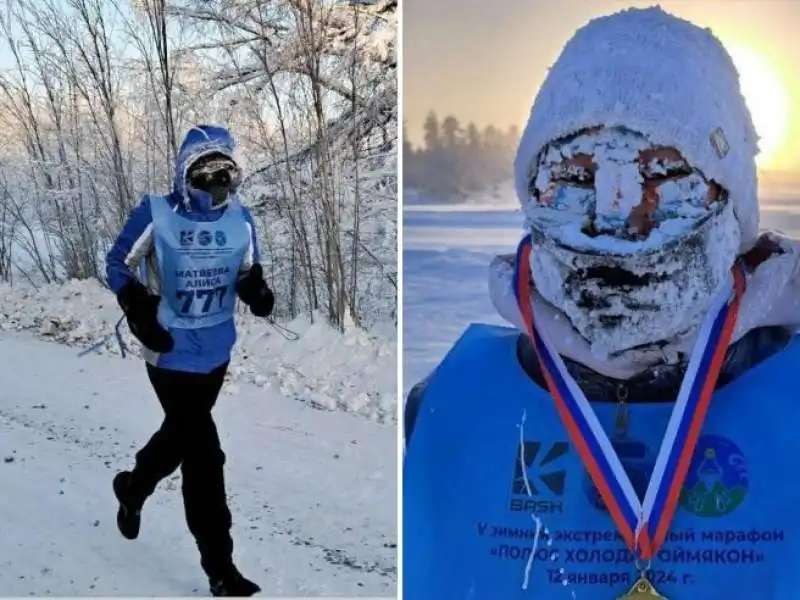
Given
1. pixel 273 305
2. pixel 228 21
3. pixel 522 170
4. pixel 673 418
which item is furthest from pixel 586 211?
pixel 228 21

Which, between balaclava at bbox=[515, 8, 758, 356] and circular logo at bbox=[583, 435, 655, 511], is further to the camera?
circular logo at bbox=[583, 435, 655, 511]

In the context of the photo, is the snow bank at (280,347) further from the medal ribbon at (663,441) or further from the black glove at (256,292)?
the medal ribbon at (663,441)

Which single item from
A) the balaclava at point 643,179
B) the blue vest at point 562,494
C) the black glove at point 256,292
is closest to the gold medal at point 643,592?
the blue vest at point 562,494

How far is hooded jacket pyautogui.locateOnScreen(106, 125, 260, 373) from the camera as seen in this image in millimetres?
2057

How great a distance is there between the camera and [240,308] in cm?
209

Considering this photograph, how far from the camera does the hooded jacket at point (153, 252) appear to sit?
2057mm

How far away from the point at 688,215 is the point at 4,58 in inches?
55.6

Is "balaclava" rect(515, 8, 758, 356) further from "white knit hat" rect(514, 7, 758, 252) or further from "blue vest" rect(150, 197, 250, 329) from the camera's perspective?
"blue vest" rect(150, 197, 250, 329)

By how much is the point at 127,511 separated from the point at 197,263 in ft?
1.75

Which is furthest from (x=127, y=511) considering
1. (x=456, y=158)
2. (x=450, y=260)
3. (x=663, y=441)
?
(x=663, y=441)

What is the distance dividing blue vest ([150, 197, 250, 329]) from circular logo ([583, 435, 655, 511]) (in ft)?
2.65

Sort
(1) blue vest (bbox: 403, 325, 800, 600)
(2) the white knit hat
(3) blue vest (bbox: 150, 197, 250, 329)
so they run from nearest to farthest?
(2) the white knit hat < (1) blue vest (bbox: 403, 325, 800, 600) < (3) blue vest (bbox: 150, 197, 250, 329)

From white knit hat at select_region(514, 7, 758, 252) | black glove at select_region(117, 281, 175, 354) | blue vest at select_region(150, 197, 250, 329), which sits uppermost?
white knit hat at select_region(514, 7, 758, 252)

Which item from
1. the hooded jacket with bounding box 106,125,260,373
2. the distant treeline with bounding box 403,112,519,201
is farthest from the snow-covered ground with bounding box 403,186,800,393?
the hooded jacket with bounding box 106,125,260,373
